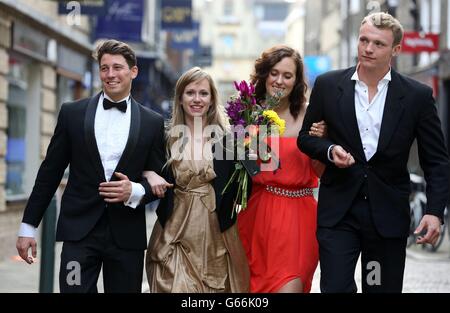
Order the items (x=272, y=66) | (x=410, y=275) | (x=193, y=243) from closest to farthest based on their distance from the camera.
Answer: (x=193, y=243), (x=272, y=66), (x=410, y=275)

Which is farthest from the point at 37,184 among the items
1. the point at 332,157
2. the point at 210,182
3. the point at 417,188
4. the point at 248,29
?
the point at 248,29

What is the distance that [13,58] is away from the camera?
14930mm

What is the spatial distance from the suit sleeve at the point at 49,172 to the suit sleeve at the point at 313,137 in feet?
4.47

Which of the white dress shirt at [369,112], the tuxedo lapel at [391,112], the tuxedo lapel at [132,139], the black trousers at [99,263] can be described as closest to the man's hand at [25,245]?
the black trousers at [99,263]

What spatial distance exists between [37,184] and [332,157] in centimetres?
167

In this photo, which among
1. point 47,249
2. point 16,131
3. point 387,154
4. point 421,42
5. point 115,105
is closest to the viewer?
point 387,154

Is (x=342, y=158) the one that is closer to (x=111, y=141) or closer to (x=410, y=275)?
(x=111, y=141)

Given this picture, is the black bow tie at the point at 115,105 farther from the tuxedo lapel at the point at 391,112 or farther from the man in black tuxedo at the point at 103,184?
→ the tuxedo lapel at the point at 391,112

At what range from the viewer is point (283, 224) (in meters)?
6.28

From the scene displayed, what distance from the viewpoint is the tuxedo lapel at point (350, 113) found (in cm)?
533

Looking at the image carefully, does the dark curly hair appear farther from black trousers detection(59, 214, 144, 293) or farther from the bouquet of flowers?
black trousers detection(59, 214, 144, 293)

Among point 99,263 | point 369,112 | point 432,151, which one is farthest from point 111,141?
point 432,151

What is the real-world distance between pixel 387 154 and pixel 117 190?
150 centimetres
